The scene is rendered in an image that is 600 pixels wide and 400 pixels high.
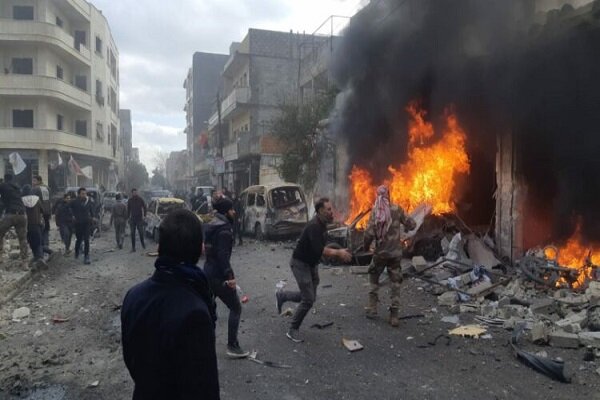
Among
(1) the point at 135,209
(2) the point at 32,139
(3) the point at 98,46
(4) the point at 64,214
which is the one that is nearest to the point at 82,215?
(4) the point at 64,214

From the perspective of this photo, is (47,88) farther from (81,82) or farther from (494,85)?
(494,85)

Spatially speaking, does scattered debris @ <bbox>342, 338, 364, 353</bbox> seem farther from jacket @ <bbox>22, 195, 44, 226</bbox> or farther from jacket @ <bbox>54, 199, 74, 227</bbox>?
jacket @ <bbox>54, 199, 74, 227</bbox>

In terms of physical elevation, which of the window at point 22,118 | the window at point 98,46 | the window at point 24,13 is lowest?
the window at point 22,118

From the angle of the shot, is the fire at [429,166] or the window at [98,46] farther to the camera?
the window at [98,46]

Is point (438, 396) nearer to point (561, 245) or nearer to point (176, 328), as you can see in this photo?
point (176, 328)

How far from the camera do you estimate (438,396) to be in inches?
170

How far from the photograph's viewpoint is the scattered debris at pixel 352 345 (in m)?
5.50

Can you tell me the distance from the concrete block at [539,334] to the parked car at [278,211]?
10.1 meters

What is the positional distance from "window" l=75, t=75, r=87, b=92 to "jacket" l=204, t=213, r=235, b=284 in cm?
3405

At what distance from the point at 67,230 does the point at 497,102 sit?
11.1m

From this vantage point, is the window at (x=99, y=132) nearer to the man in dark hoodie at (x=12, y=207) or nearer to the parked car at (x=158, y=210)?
the parked car at (x=158, y=210)

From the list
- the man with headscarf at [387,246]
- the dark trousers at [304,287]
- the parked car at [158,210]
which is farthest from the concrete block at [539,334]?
the parked car at [158,210]

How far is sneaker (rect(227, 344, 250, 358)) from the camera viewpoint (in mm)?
5160

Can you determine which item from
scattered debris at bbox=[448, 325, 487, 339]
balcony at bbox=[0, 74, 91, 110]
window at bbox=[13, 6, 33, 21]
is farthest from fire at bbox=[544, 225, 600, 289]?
window at bbox=[13, 6, 33, 21]
